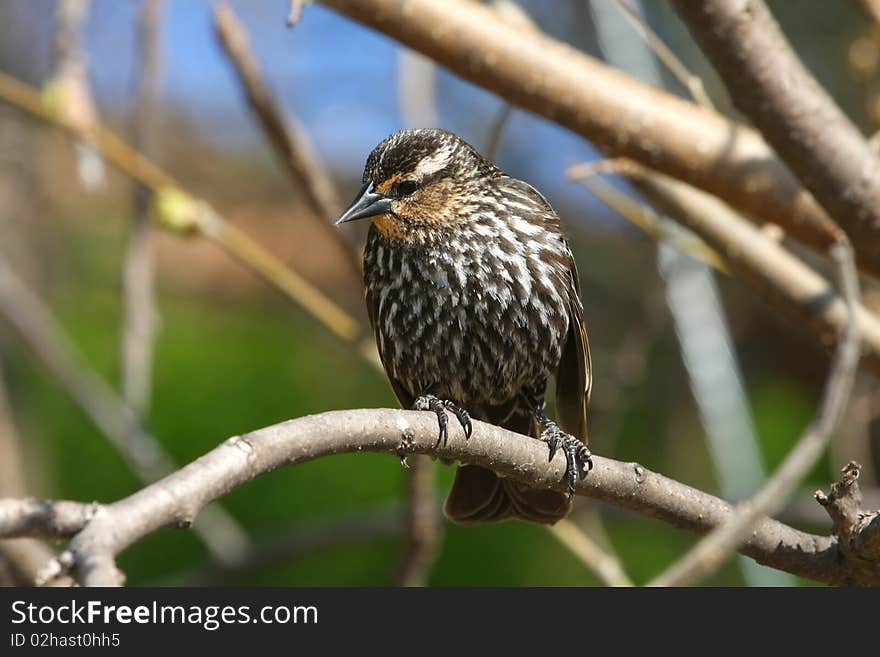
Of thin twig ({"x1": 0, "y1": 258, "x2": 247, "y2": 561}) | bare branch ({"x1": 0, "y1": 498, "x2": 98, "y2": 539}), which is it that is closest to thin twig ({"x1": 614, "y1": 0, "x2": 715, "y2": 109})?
bare branch ({"x1": 0, "y1": 498, "x2": 98, "y2": 539})

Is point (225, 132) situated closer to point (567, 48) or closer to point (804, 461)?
point (567, 48)

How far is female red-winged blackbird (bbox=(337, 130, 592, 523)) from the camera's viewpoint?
3287 mm

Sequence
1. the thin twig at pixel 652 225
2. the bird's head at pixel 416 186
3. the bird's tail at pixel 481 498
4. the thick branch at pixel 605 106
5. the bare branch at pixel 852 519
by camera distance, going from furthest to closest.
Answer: the thin twig at pixel 652 225, the bird's tail at pixel 481 498, the bird's head at pixel 416 186, the thick branch at pixel 605 106, the bare branch at pixel 852 519

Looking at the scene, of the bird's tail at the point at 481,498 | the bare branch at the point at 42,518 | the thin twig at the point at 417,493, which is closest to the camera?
the bare branch at the point at 42,518

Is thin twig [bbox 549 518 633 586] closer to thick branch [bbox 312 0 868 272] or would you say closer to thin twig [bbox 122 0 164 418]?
thick branch [bbox 312 0 868 272]

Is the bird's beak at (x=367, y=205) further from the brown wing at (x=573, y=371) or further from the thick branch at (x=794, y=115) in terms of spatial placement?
the thick branch at (x=794, y=115)

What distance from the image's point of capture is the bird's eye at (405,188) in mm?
3283

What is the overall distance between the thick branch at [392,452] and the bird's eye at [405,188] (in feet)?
3.24

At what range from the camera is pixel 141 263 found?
346 centimetres

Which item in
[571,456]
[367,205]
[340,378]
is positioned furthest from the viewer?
[340,378]

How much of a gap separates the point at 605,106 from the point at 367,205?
0.66m

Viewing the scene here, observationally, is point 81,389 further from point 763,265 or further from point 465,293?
point 763,265

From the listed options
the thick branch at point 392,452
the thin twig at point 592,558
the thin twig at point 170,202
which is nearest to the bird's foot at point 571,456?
the thick branch at point 392,452

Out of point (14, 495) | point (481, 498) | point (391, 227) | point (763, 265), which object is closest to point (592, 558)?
point (481, 498)
